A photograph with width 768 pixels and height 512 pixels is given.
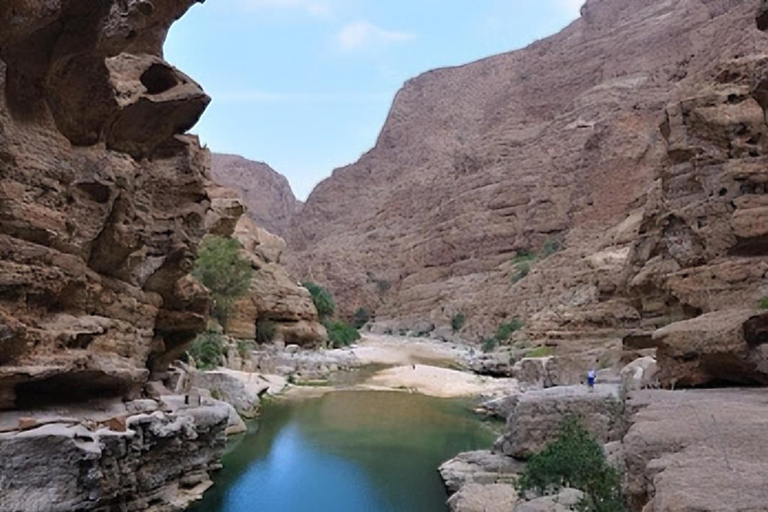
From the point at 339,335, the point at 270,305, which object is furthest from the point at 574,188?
the point at 270,305

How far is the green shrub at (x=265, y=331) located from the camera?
126ft

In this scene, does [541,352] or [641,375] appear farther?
[541,352]

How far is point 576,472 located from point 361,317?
67216mm

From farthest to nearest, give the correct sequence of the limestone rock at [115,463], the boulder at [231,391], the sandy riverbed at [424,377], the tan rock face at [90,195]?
1. the sandy riverbed at [424,377]
2. the boulder at [231,391]
3. the tan rock face at [90,195]
4. the limestone rock at [115,463]

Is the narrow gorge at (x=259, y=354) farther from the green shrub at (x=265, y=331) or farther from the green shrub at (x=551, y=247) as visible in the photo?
the green shrub at (x=551, y=247)

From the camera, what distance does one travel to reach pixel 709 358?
904 centimetres

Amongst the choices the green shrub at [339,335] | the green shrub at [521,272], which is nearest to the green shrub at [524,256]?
the green shrub at [521,272]

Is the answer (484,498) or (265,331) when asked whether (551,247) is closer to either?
(265,331)

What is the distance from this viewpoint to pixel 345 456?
56.4 ft

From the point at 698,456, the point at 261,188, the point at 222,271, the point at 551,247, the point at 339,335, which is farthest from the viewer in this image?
the point at 261,188

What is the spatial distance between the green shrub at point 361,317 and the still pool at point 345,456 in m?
50.2

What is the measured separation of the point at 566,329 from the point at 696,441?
2659 cm

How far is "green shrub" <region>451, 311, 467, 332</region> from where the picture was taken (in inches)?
2235

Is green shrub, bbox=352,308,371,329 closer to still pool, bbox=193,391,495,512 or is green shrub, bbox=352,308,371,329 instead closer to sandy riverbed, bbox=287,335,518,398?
sandy riverbed, bbox=287,335,518,398
